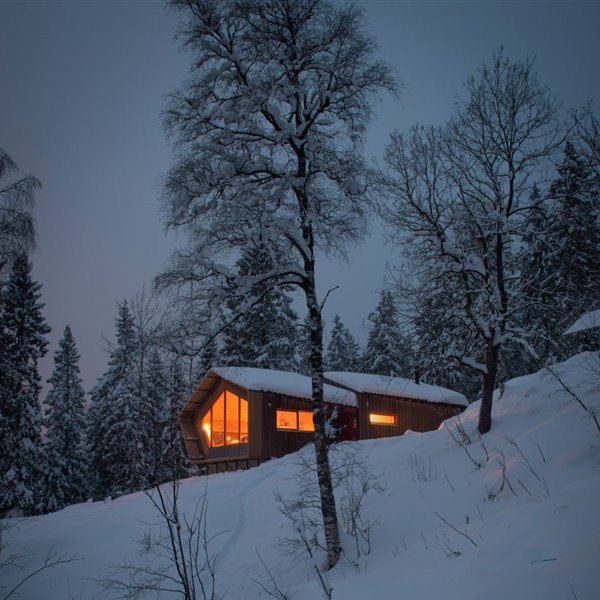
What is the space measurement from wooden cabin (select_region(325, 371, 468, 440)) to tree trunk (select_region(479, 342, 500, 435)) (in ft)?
44.5

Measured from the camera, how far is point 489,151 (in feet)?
37.5

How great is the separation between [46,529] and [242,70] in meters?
15.3

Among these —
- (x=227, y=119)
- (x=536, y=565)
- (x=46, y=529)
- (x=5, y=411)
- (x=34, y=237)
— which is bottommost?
(x=46, y=529)

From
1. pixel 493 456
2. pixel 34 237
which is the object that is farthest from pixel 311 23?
pixel 493 456

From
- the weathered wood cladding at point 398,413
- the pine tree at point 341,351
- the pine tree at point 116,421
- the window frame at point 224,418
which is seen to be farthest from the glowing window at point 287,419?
the pine tree at point 341,351

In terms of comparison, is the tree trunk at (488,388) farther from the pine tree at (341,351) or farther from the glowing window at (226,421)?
the pine tree at (341,351)

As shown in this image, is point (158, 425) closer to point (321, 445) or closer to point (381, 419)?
point (321, 445)

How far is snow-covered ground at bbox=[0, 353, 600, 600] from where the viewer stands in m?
4.02

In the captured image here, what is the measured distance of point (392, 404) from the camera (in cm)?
2650

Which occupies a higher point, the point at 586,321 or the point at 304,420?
the point at 586,321

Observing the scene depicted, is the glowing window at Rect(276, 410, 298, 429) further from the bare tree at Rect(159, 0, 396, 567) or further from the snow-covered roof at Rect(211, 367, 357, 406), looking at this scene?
the bare tree at Rect(159, 0, 396, 567)

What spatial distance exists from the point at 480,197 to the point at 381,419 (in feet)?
56.9

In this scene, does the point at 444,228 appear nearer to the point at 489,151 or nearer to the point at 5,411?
the point at 489,151

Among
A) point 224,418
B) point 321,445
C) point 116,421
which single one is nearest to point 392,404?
point 224,418
